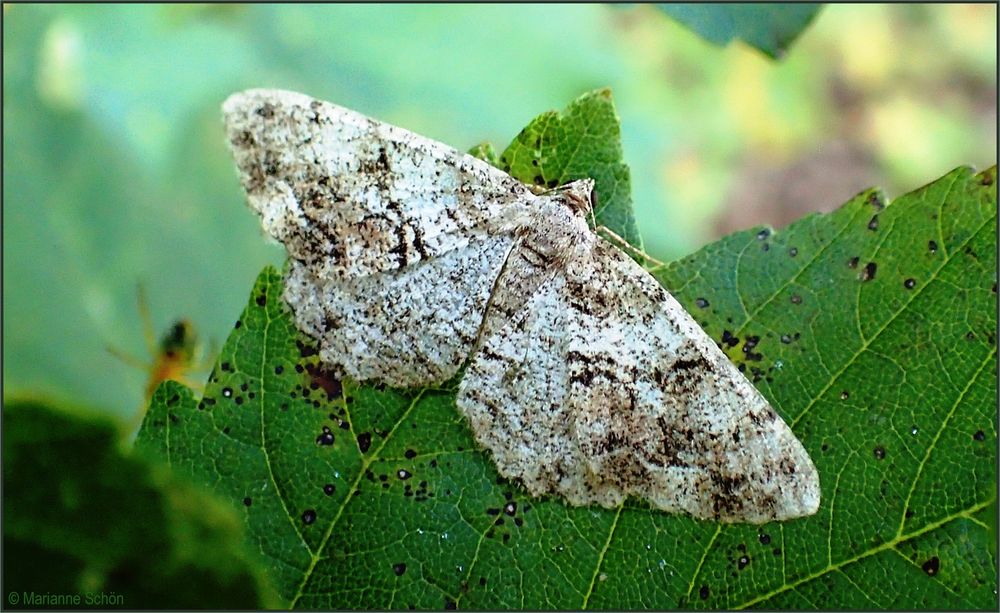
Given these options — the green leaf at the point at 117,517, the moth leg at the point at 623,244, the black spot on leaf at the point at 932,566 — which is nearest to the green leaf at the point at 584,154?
the moth leg at the point at 623,244

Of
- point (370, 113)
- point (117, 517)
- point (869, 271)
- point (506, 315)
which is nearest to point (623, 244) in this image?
point (506, 315)

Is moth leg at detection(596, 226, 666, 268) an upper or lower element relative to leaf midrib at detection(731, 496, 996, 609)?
upper

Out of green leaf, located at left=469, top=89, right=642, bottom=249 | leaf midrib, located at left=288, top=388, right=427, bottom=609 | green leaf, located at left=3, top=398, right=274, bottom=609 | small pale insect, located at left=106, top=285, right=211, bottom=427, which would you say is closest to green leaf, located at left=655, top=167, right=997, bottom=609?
green leaf, located at left=469, top=89, right=642, bottom=249

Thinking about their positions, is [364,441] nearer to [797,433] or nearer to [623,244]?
[623,244]

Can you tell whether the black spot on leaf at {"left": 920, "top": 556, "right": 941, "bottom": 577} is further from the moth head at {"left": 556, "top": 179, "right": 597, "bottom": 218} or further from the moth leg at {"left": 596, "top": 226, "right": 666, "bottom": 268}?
the moth head at {"left": 556, "top": 179, "right": 597, "bottom": 218}

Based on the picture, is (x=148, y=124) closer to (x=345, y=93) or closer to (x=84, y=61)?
(x=84, y=61)

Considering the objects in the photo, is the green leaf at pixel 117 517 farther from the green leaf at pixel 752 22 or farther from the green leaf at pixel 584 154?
the green leaf at pixel 752 22
